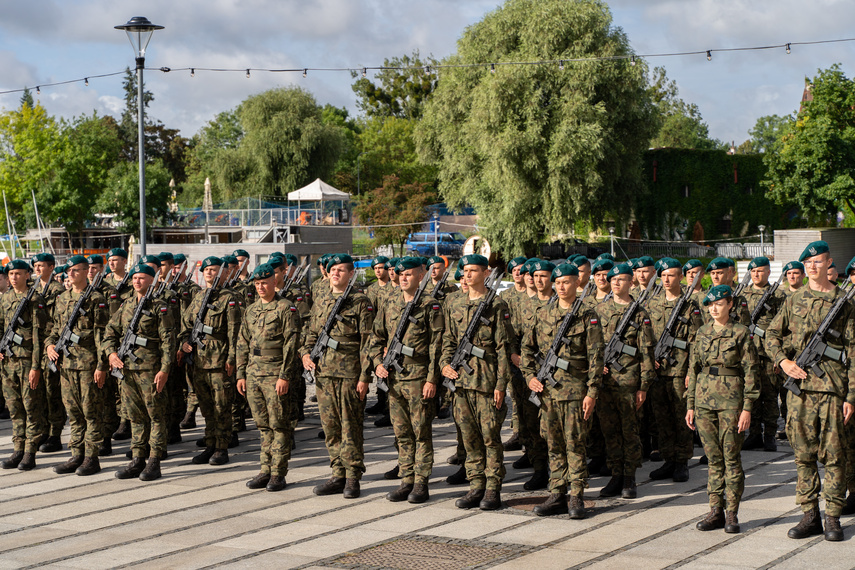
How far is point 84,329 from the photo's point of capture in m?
9.88

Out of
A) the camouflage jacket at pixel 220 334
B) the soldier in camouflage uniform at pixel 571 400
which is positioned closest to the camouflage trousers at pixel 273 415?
the camouflage jacket at pixel 220 334

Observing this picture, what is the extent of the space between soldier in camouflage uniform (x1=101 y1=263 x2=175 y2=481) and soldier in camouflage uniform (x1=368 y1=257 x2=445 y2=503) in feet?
7.32

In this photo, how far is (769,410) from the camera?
1021 centimetres

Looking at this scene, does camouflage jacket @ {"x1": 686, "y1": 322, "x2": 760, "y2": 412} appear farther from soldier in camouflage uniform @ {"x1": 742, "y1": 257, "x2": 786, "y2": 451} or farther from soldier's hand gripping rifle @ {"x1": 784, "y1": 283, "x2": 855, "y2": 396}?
soldier in camouflage uniform @ {"x1": 742, "y1": 257, "x2": 786, "y2": 451}

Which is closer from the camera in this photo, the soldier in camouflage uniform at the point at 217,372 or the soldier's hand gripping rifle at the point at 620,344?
the soldier's hand gripping rifle at the point at 620,344

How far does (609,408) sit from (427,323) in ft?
5.74

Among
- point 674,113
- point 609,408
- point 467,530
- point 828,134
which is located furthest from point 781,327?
point 674,113

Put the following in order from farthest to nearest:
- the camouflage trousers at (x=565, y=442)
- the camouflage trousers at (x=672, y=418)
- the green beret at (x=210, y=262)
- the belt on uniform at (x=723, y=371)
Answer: the green beret at (x=210, y=262), the camouflage trousers at (x=672, y=418), the camouflage trousers at (x=565, y=442), the belt on uniform at (x=723, y=371)

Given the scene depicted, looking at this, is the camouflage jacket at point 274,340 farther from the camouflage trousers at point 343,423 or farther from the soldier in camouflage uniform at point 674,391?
the soldier in camouflage uniform at point 674,391

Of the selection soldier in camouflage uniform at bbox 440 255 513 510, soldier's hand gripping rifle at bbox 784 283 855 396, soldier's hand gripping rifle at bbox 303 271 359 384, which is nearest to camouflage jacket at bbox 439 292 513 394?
soldier in camouflage uniform at bbox 440 255 513 510

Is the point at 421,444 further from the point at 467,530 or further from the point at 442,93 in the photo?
the point at 442,93

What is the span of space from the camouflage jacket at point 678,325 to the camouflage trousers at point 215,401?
4292 mm

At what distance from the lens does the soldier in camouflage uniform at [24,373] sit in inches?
397

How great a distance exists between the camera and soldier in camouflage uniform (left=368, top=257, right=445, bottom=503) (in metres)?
8.41
